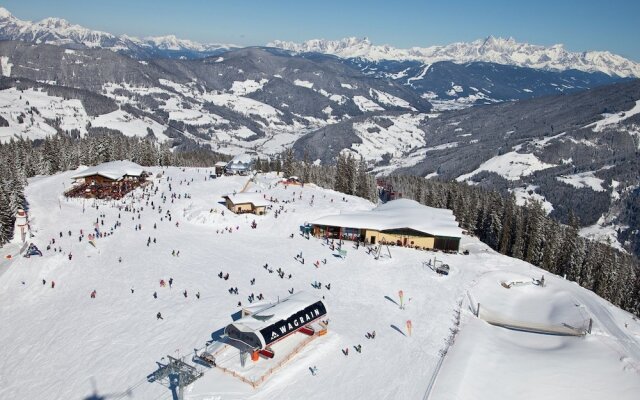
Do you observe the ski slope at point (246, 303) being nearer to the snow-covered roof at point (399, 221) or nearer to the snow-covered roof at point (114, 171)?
the snow-covered roof at point (399, 221)

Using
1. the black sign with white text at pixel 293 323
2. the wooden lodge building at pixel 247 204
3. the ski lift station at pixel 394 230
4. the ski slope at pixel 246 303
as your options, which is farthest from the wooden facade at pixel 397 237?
the black sign with white text at pixel 293 323

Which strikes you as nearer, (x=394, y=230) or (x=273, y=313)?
(x=273, y=313)

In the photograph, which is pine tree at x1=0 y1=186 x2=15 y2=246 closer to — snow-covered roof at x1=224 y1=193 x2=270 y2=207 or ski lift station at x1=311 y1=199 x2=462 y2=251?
snow-covered roof at x1=224 y1=193 x2=270 y2=207

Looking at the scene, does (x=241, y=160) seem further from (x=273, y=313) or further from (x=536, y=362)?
(x=536, y=362)

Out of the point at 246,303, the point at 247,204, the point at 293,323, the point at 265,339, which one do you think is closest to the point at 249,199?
the point at 247,204

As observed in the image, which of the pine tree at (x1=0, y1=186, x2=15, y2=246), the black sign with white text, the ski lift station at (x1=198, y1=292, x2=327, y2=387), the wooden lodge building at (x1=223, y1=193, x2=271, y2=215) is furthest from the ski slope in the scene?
the pine tree at (x1=0, y1=186, x2=15, y2=246)

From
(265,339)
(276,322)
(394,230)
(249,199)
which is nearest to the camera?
(265,339)

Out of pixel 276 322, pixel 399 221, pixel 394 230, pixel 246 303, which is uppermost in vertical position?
pixel 399 221
